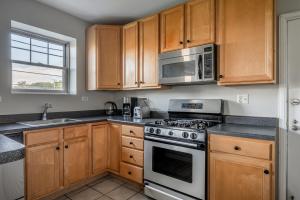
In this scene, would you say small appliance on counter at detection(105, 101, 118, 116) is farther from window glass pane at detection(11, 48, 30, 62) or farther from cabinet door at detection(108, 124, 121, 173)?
window glass pane at detection(11, 48, 30, 62)

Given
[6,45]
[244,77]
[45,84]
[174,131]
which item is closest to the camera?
[244,77]

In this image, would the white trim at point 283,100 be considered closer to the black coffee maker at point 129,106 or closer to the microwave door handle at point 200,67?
the microwave door handle at point 200,67

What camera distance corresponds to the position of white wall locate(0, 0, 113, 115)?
86.4 inches

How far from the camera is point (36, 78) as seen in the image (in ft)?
8.65

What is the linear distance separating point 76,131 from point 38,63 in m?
1.19

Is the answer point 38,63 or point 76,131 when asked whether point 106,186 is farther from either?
point 38,63

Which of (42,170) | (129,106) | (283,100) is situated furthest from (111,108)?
(283,100)

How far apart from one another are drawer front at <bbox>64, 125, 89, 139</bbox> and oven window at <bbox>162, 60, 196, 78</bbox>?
50.6 inches

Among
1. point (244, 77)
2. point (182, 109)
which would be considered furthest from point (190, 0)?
point (182, 109)

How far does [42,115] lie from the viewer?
8.29 feet

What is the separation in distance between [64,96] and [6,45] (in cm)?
95

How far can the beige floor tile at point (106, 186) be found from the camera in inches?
94.1

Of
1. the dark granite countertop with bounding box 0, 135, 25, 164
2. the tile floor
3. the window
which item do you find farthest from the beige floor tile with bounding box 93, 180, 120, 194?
the dark granite countertop with bounding box 0, 135, 25, 164

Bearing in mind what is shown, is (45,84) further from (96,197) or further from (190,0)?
(190,0)
